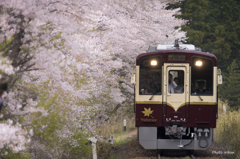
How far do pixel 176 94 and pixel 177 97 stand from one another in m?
0.08

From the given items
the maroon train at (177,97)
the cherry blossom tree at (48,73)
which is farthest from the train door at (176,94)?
the cherry blossom tree at (48,73)

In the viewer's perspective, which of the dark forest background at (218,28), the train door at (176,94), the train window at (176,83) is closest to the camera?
the train door at (176,94)

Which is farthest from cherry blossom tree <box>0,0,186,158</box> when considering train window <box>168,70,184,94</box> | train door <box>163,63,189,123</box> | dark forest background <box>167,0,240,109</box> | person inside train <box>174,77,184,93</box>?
dark forest background <box>167,0,240,109</box>

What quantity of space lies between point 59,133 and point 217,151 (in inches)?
205

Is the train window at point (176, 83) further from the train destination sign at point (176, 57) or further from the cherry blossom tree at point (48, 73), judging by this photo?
the cherry blossom tree at point (48, 73)

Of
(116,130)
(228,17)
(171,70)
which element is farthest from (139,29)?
(228,17)

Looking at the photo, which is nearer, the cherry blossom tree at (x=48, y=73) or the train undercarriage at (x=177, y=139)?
the cherry blossom tree at (x=48, y=73)

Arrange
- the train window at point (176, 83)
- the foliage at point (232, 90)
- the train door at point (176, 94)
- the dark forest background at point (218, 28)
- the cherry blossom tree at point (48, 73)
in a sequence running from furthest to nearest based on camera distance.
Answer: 1. the dark forest background at point (218, 28)
2. the foliage at point (232, 90)
3. the train window at point (176, 83)
4. the train door at point (176, 94)
5. the cherry blossom tree at point (48, 73)

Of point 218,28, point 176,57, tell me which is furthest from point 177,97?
point 218,28

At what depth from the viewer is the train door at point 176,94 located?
8.81m

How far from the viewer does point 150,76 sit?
9031 millimetres

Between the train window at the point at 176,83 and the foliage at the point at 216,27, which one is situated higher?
the foliage at the point at 216,27

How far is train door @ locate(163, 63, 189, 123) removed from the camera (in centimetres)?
881

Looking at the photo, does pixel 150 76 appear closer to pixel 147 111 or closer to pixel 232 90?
pixel 147 111
